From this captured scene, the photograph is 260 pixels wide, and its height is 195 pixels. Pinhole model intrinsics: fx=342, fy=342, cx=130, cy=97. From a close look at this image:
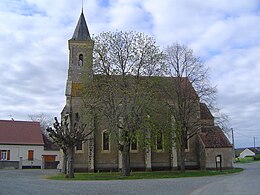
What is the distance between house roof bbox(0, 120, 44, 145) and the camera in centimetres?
5947

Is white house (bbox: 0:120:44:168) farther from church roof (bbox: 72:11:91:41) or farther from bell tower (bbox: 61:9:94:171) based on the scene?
church roof (bbox: 72:11:91:41)

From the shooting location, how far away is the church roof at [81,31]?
4844cm

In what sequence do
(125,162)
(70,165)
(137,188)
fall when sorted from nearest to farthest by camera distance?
(137,188)
(70,165)
(125,162)

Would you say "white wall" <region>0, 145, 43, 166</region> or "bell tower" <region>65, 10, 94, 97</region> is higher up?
"bell tower" <region>65, 10, 94, 97</region>

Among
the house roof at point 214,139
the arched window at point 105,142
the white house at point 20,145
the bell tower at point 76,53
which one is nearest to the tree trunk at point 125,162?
the arched window at point 105,142

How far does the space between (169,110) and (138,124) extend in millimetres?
5574

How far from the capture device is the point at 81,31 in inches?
1939

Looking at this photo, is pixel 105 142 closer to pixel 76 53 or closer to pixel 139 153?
pixel 139 153

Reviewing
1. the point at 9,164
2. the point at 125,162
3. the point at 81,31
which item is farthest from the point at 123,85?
the point at 9,164

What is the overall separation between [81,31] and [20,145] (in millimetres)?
23756

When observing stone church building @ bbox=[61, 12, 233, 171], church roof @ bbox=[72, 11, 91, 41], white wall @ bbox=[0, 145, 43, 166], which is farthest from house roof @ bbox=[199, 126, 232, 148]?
white wall @ bbox=[0, 145, 43, 166]

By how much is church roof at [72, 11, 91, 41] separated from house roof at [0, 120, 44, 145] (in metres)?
22.5

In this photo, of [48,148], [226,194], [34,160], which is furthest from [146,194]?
[48,148]

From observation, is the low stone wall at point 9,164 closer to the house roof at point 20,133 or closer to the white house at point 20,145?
the white house at point 20,145
